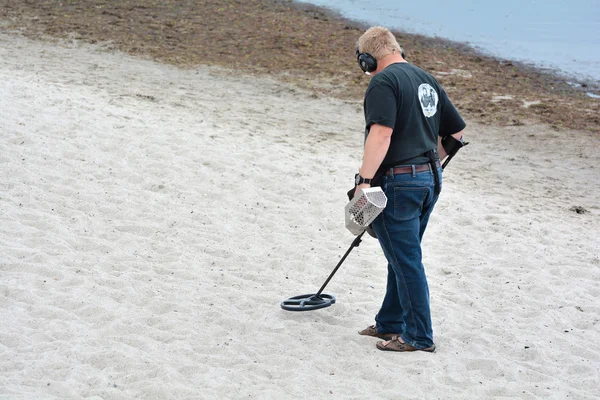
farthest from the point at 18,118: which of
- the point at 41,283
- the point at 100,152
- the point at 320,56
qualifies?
the point at 320,56

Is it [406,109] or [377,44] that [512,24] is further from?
[406,109]

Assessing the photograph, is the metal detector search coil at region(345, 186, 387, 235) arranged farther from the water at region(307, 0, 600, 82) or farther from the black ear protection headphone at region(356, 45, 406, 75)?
the water at region(307, 0, 600, 82)

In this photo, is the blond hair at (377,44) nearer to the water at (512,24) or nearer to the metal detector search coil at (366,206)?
the metal detector search coil at (366,206)

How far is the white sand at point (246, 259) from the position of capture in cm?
434

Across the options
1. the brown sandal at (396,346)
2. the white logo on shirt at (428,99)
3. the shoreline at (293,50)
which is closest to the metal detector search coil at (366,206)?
the white logo on shirt at (428,99)

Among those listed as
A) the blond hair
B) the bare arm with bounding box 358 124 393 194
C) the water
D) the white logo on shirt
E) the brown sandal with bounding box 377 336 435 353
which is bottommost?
the brown sandal with bounding box 377 336 435 353

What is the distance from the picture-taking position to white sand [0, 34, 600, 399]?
434cm

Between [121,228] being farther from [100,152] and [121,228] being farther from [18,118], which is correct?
[18,118]

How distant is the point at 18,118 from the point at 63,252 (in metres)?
3.01

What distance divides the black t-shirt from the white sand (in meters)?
1.30

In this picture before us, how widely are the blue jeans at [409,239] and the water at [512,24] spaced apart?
1122cm

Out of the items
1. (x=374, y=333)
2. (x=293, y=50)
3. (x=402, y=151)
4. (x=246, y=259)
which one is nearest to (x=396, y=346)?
(x=374, y=333)

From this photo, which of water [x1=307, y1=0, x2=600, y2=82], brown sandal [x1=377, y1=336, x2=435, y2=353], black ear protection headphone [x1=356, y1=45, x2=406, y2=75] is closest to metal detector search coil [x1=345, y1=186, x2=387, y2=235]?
black ear protection headphone [x1=356, y1=45, x2=406, y2=75]

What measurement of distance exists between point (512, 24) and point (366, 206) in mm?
16905
